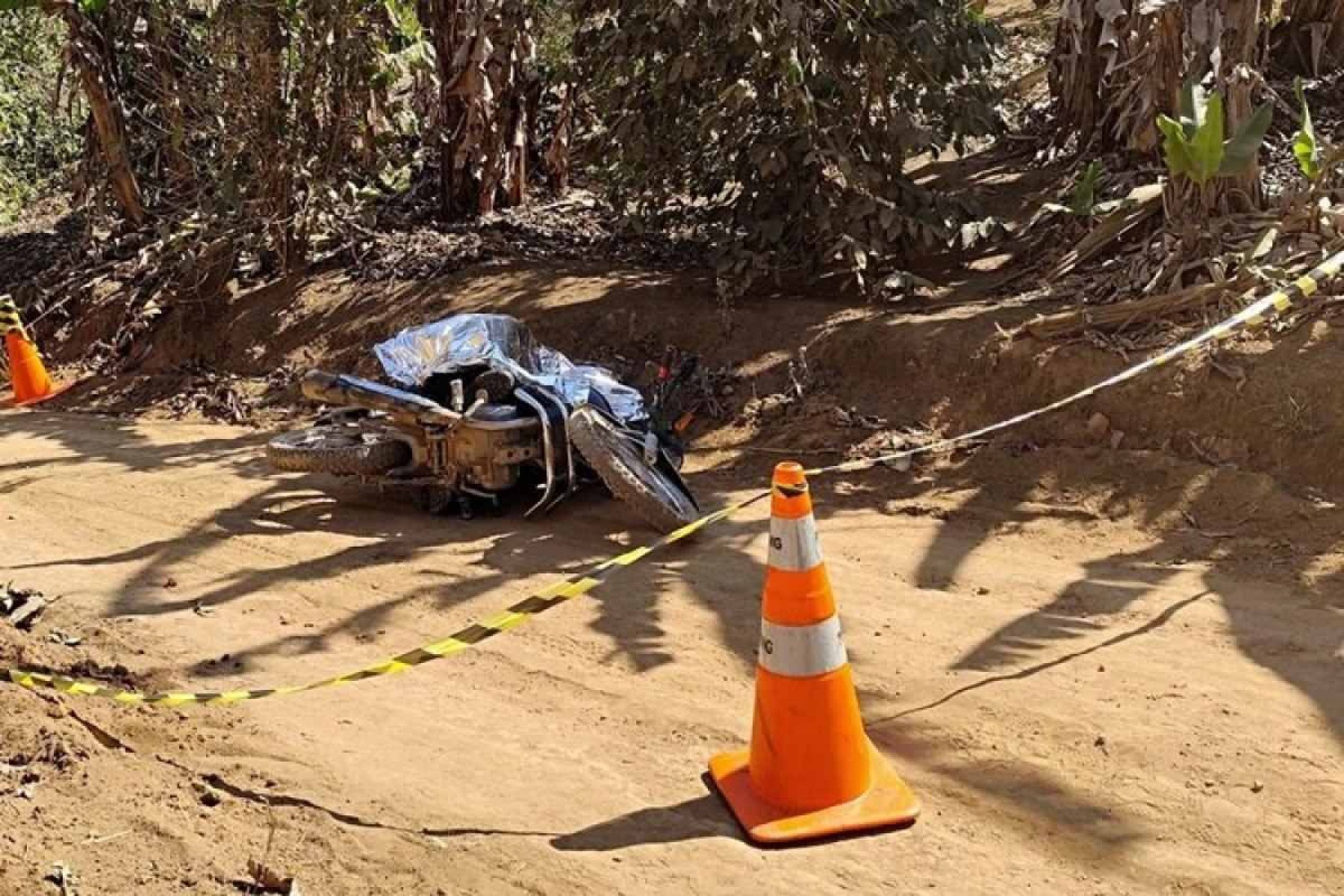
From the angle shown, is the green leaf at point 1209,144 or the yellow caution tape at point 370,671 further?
the green leaf at point 1209,144

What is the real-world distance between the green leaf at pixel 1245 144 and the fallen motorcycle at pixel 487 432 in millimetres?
3212

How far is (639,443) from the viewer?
636cm

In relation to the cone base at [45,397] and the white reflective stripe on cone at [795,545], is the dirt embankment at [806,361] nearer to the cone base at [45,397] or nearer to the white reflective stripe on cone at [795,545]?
the cone base at [45,397]

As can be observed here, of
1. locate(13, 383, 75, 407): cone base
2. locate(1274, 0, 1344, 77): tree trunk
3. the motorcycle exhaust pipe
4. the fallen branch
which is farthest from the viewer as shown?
locate(13, 383, 75, 407): cone base

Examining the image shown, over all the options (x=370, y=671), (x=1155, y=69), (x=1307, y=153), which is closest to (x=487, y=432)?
(x=370, y=671)

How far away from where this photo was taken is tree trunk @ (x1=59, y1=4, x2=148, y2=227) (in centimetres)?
1209

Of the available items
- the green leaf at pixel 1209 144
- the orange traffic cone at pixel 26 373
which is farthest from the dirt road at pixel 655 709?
the orange traffic cone at pixel 26 373

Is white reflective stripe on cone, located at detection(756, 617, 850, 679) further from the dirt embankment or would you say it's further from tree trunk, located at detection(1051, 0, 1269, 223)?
tree trunk, located at detection(1051, 0, 1269, 223)

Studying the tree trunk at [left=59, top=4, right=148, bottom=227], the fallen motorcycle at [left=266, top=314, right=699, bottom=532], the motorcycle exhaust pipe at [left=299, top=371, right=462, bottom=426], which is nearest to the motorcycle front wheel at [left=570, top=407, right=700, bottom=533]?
the fallen motorcycle at [left=266, top=314, right=699, bottom=532]

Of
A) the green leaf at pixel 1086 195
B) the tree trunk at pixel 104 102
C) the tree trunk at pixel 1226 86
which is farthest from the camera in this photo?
the tree trunk at pixel 104 102

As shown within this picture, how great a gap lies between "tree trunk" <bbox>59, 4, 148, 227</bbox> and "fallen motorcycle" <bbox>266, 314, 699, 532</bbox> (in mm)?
6817

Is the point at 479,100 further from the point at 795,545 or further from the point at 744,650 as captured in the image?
the point at 795,545

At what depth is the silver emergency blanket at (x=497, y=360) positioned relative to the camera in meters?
6.74

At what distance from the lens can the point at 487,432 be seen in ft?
→ 21.2
